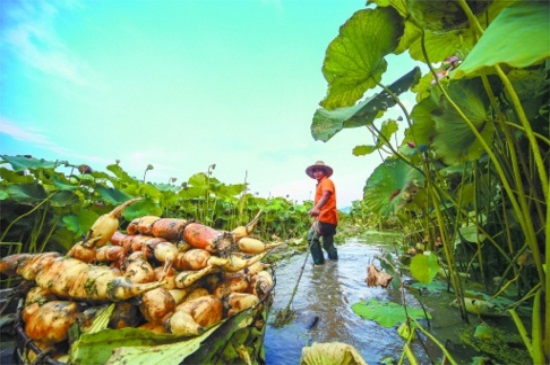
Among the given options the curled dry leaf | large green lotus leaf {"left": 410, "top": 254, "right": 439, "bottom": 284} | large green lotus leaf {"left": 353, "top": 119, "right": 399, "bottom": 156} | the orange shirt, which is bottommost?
the curled dry leaf

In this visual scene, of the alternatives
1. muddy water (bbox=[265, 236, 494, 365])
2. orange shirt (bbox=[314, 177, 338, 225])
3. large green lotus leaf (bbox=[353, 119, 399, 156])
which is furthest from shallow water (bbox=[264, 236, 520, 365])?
orange shirt (bbox=[314, 177, 338, 225])

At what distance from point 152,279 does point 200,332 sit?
44 centimetres

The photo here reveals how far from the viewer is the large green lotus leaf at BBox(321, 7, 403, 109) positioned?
1241mm

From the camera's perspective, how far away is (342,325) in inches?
68.2

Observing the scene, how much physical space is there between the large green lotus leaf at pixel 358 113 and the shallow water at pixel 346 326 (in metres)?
1.11

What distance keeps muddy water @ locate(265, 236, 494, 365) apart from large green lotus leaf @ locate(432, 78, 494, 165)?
3.11 ft

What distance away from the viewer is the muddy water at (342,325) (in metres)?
1.38

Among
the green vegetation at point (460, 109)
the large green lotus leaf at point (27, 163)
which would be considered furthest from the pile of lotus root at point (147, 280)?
the large green lotus leaf at point (27, 163)

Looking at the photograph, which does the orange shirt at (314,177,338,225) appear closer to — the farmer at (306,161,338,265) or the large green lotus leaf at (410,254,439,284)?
the farmer at (306,161,338,265)

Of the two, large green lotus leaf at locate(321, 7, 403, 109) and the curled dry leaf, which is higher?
large green lotus leaf at locate(321, 7, 403, 109)

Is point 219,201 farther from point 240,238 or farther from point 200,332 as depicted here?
point 200,332

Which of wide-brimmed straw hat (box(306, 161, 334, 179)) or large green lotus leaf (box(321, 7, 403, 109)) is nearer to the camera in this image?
large green lotus leaf (box(321, 7, 403, 109))

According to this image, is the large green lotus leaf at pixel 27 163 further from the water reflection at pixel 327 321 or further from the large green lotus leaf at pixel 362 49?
the large green lotus leaf at pixel 362 49

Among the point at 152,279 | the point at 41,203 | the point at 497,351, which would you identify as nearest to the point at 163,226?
the point at 152,279
